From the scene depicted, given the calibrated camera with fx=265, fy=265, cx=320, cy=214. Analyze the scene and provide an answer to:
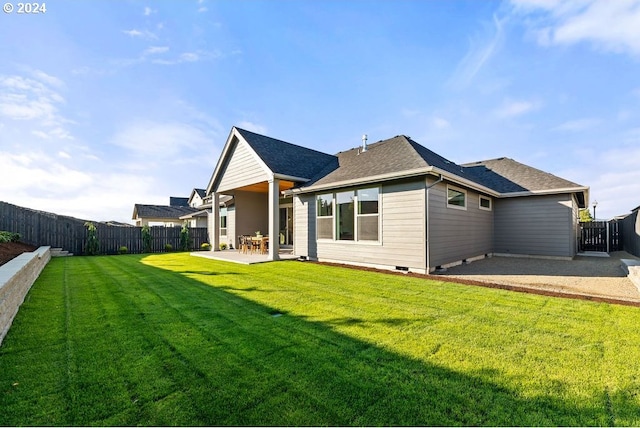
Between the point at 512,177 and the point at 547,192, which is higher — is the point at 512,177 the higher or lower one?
the higher one

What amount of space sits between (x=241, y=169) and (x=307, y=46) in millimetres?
5753

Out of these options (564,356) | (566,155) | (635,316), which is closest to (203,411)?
(564,356)

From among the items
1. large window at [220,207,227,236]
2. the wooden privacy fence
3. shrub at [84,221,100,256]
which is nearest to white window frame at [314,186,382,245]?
large window at [220,207,227,236]

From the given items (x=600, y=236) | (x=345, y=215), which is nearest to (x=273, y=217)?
(x=345, y=215)

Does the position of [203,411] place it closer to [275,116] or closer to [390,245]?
[390,245]

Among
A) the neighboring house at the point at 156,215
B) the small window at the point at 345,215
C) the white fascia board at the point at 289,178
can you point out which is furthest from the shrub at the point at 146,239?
the neighboring house at the point at 156,215

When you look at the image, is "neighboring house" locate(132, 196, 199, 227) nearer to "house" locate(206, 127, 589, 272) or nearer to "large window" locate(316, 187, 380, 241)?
"house" locate(206, 127, 589, 272)

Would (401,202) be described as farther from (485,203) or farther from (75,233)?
(75,233)

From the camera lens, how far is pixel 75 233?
532 inches

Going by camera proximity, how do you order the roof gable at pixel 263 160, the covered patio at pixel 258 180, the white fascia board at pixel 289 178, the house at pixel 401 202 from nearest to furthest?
the house at pixel 401 202
the white fascia board at pixel 289 178
the covered patio at pixel 258 180
the roof gable at pixel 263 160

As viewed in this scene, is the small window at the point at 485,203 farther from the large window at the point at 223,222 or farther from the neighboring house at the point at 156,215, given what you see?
the neighboring house at the point at 156,215

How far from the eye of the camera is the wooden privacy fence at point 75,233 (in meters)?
10.9

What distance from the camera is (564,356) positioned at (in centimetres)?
277

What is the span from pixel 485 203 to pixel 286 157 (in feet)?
29.0
